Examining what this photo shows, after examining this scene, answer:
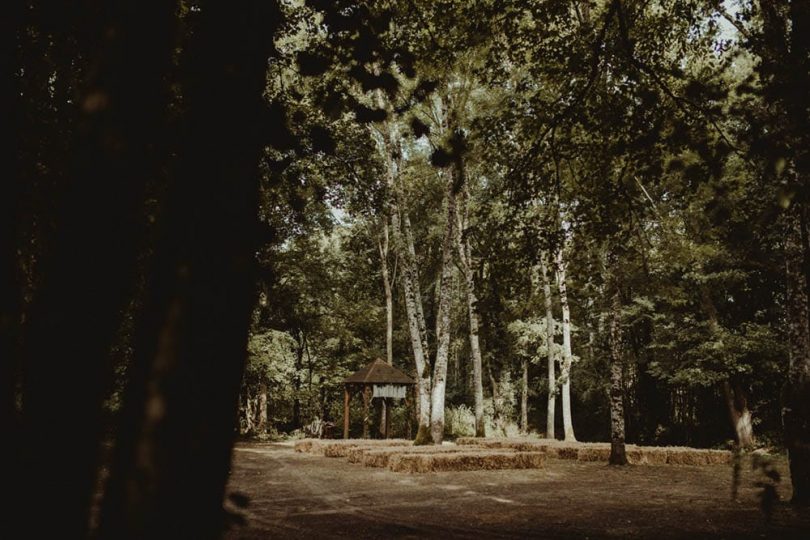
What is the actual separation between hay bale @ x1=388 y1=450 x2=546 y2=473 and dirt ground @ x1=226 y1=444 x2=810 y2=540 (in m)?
0.37

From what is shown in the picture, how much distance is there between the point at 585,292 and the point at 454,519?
3.71 metres

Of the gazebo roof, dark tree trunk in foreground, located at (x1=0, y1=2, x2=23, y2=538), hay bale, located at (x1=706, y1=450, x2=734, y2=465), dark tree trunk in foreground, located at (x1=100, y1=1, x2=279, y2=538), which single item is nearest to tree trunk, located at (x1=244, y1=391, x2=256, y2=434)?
the gazebo roof

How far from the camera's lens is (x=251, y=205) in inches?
65.5

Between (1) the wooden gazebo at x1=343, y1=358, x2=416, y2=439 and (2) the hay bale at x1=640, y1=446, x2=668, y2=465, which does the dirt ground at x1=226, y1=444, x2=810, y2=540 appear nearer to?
(2) the hay bale at x1=640, y1=446, x2=668, y2=465

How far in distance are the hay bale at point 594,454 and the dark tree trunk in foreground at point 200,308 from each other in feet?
56.1

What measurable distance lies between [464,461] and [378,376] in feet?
36.9

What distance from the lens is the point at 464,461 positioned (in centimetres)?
1370

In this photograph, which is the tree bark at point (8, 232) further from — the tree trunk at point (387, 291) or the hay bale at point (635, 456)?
the tree trunk at point (387, 291)

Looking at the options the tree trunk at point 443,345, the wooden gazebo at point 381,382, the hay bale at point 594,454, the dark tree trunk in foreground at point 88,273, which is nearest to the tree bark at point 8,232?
the dark tree trunk in foreground at point 88,273

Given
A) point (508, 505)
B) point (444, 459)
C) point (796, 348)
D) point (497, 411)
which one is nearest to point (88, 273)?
point (508, 505)

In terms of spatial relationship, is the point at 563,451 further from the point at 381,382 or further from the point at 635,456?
the point at 381,382

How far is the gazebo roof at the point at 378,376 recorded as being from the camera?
24.4 m

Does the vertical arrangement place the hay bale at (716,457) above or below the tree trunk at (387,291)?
below

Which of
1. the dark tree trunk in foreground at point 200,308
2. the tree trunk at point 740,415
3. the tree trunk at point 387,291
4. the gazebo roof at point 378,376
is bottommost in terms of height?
the tree trunk at point 740,415
